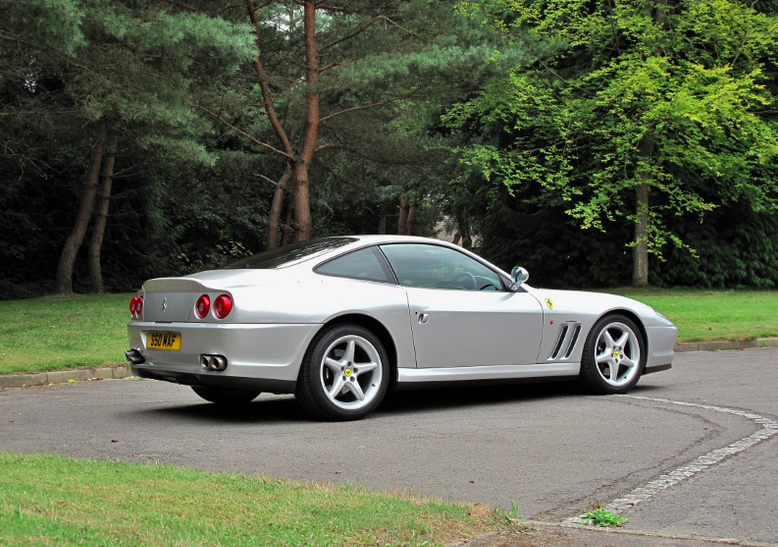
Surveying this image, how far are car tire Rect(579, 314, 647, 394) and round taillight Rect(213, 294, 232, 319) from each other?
3.59 metres

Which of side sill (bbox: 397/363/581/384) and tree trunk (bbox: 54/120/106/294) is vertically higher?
tree trunk (bbox: 54/120/106/294)

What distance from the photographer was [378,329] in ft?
26.3

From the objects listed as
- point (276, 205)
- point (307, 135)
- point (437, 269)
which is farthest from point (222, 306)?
point (276, 205)

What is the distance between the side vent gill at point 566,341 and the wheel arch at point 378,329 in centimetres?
173

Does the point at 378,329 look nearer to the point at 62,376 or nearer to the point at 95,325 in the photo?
the point at 62,376

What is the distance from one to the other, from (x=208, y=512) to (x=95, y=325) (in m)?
13.0

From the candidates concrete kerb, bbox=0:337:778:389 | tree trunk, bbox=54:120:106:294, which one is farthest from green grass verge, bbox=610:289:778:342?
tree trunk, bbox=54:120:106:294

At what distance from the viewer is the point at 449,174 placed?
33594 mm

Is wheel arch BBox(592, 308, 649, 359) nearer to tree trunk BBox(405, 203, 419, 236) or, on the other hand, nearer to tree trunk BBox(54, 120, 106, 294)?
tree trunk BBox(54, 120, 106, 294)

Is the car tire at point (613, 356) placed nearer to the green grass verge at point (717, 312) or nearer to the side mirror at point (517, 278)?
the side mirror at point (517, 278)

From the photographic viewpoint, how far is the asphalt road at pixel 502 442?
16.9ft

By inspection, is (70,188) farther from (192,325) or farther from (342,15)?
(192,325)

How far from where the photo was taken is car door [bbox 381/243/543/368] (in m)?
8.25

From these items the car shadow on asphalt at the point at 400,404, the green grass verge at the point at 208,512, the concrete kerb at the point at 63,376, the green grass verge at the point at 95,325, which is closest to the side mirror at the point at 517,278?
the car shadow on asphalt at the point at 400,404
